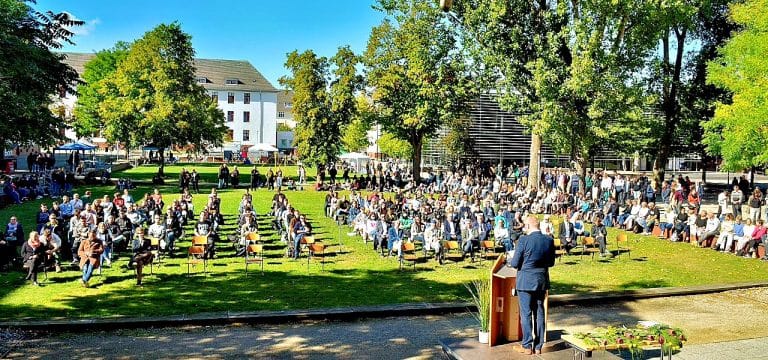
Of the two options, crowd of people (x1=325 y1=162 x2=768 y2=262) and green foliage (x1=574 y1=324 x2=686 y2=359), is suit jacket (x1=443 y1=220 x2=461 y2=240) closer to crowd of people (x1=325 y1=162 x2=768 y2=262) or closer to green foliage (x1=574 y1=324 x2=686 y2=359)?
crowd of people (x1=325 y1=162 x2=768 y2=262)

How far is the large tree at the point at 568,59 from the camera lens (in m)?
29.0

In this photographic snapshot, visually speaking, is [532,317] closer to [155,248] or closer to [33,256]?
[33,256]

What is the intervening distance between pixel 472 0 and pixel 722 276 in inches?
835

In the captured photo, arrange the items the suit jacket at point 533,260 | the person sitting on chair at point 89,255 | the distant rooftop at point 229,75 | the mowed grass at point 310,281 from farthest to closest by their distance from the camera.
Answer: the distant rooftop at point 229,75 → the person sitting on chair at point 89,255 → the mowed grass at point 310,281 → the suit jacket at point 533,260

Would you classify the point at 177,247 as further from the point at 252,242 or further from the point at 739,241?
the point at 739,241

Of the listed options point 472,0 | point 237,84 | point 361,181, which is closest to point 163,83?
point 361,181

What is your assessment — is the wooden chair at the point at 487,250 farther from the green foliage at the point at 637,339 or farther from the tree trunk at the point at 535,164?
the tree trunk at the point at 535,164

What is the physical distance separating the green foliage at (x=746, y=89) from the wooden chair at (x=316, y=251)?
14453 millimetres

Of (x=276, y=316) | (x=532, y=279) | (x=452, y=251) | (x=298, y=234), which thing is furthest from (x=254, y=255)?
(x=532, y=279)

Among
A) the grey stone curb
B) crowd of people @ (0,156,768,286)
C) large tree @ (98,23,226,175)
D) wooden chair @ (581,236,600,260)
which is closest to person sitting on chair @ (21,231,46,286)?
crowd of people @ (0,156,768,286)

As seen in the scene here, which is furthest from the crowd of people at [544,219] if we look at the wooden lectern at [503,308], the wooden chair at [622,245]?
the wooden lectern at [503,308]

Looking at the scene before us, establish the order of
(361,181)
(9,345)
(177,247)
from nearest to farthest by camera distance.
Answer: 1. (9,345)
2. (177,247)
3. (361,181)

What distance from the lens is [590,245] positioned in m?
20.5

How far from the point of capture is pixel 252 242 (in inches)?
714
